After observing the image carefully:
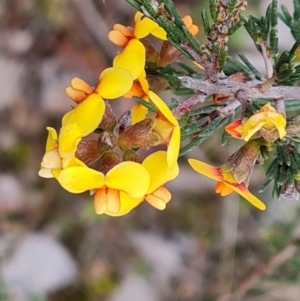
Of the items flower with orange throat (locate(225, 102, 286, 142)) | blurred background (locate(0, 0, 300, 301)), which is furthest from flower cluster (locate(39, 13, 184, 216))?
blurred background (locate(0, 0, 300, 301))

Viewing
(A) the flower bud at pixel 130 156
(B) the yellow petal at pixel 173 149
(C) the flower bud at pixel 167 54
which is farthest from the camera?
(C) the flower bud at pixel 167 54

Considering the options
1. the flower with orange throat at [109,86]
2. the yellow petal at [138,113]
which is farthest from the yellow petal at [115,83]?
the yellow petal at [138,113]

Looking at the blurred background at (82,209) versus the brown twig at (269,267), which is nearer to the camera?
the brown twig at (269,267)

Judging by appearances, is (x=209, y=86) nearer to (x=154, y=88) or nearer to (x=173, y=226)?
A: (x=154, y=88)

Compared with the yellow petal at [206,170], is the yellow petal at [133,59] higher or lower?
higher

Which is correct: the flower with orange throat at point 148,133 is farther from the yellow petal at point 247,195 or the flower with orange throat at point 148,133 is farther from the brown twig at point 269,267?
the brown twig at point 269,267

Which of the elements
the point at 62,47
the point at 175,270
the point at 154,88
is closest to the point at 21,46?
the point at 62,47

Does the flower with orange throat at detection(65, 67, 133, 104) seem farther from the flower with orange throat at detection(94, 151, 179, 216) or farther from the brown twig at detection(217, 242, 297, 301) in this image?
the brown twig at detection(217, 242, 297, 301)
